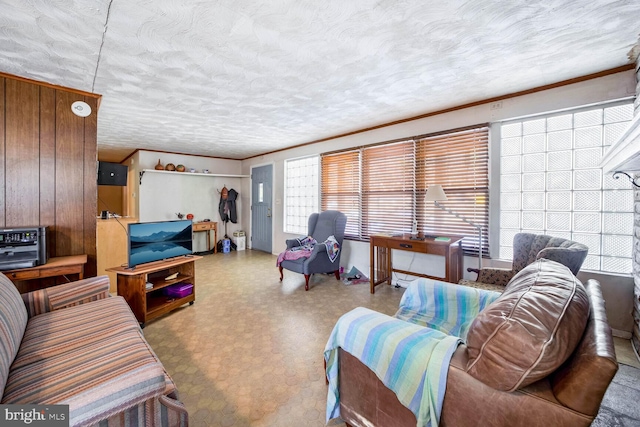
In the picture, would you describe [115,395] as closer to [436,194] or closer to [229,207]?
[436,194]

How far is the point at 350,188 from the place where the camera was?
4.29 metres

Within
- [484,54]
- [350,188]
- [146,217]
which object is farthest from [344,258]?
[146,217]

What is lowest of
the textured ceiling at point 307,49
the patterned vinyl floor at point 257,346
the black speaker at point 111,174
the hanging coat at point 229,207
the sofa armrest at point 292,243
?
the patterned vinyl floor at point 257,346

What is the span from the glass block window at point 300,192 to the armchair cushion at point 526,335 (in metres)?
4.07

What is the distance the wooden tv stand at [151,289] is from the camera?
2482mm

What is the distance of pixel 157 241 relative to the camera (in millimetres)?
2701

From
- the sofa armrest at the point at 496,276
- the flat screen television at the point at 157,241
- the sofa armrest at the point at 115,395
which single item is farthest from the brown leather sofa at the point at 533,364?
the flat screen television at the point at 157,241

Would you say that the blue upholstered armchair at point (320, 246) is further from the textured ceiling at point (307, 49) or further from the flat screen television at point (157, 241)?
the textured ceiling at point (307, 49)

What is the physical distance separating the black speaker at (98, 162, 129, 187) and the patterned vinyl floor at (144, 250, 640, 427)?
6.68 ft

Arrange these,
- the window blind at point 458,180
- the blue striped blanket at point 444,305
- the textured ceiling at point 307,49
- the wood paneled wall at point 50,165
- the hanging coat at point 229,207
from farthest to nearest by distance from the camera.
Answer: the hanging coat at point 229,207 → the window blind at point 458,180 → the wood paneled wall at point 50,165 → the blue striped blanket at point 444,305 → the textured ceiling at point 307,49

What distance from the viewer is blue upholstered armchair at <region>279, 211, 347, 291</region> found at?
3.51 meters

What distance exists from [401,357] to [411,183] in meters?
2.86

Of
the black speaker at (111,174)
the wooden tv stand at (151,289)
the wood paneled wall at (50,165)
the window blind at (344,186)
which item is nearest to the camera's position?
the wood paneled wall at (50,165)

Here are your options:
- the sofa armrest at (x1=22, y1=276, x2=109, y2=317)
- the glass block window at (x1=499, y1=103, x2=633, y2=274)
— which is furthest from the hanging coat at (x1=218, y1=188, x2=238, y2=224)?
the glass block window at (x1=499, y1=103, x2=633, y2=274)
